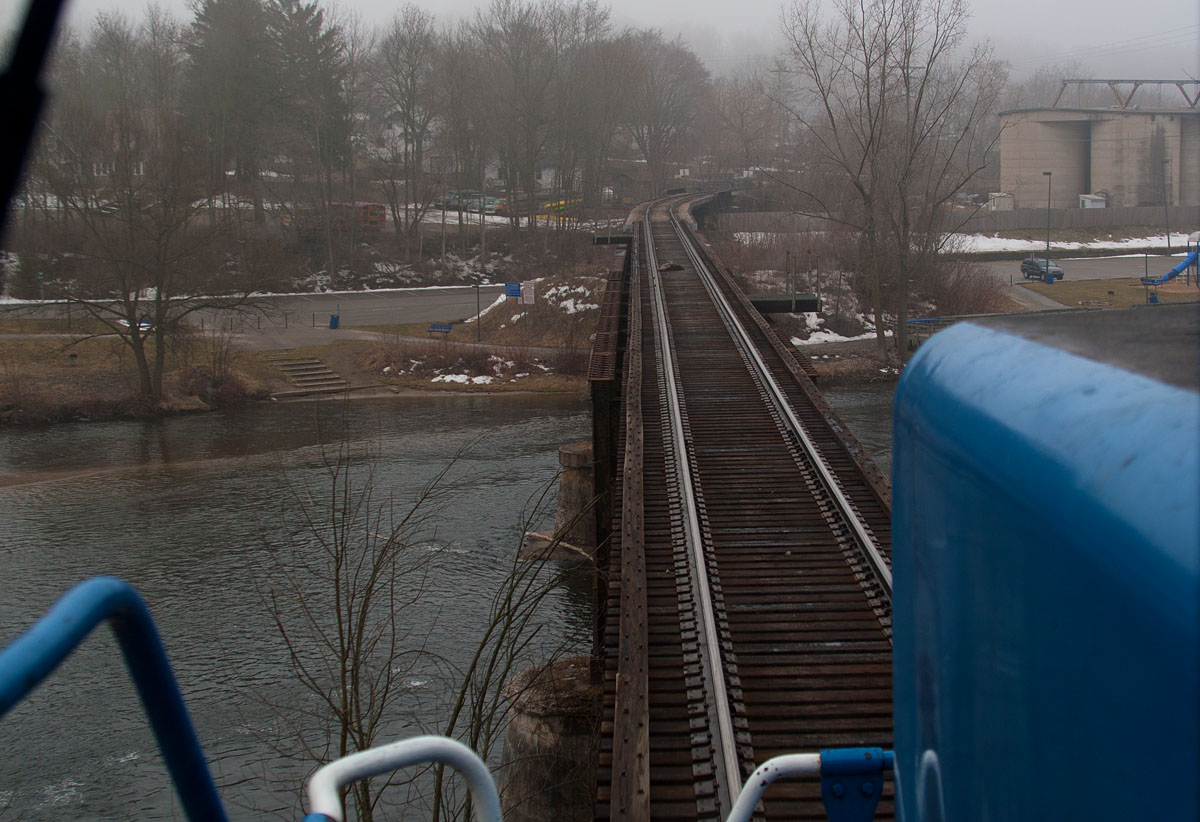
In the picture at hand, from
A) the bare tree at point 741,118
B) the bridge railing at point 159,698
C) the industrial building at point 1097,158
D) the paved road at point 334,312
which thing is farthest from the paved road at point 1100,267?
the bridge railing at point 159,698

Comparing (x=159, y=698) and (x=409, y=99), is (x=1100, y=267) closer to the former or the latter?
(x=409, y=99)

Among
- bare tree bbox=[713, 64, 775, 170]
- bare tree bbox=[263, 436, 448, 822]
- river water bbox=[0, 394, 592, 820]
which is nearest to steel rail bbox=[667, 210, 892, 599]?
river water bbox=[0, 394, 592, 820]

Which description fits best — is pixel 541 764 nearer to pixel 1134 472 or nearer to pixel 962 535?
pixel 962 535

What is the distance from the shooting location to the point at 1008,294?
127 ft

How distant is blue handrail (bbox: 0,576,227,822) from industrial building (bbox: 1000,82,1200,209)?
63.3 meters

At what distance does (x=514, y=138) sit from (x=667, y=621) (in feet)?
161

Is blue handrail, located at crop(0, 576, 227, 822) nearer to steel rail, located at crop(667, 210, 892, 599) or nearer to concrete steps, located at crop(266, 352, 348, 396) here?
steel rail, located at crop(667, 210, 892, 599)

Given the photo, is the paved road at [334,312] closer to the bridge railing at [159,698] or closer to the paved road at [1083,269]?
the paved road at [1083,269]

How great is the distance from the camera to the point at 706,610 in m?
6.85

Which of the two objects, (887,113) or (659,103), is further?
(659,103)

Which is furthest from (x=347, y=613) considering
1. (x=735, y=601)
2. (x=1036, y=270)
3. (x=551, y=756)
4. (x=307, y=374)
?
(x=1036, y=270)

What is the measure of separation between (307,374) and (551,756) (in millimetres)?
25212

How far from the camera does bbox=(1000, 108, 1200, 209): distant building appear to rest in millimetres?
56500

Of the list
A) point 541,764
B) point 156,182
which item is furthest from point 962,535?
point 156,182
